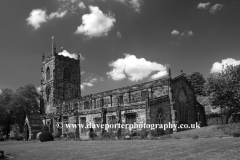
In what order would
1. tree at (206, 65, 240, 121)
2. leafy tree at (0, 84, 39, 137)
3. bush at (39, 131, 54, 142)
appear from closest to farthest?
tree at (206, 65, 240, 121), bush at (39, 131, 54, 142), leafy tree at (0, 84, 39, 137)

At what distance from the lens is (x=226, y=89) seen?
26.9 meters

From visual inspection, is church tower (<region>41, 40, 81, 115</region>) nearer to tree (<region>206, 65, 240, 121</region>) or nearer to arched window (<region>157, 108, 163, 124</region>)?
arched window (<region>157, 108, 163, 124</region>)

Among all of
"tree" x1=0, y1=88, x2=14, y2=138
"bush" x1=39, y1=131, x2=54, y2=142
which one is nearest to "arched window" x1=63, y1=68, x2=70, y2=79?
"tree" x1=0, y1=88, x2=14, y2=138

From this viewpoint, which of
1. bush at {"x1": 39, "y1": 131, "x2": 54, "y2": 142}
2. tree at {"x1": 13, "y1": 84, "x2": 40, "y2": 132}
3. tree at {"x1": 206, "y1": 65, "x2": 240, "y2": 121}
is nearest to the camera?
tree at {"x1": 206, "y1": 65, "x2": 240, "y2": 121}

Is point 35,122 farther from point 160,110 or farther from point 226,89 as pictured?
point 226,89

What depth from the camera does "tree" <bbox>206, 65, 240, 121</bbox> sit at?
2698 centimetres

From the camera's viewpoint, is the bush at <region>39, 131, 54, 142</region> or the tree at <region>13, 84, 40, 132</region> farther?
the tree at <region>13, 84, 40, 132</region>

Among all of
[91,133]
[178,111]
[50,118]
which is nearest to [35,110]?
[50,118]

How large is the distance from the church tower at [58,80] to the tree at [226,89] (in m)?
39.0

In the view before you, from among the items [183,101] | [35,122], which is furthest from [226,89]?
[35,122]

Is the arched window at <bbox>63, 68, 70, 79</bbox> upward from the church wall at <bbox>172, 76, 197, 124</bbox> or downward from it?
upward

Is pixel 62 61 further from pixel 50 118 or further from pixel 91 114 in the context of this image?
pixel 91 114

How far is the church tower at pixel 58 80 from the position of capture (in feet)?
196

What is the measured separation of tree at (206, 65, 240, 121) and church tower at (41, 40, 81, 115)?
38954 mm
